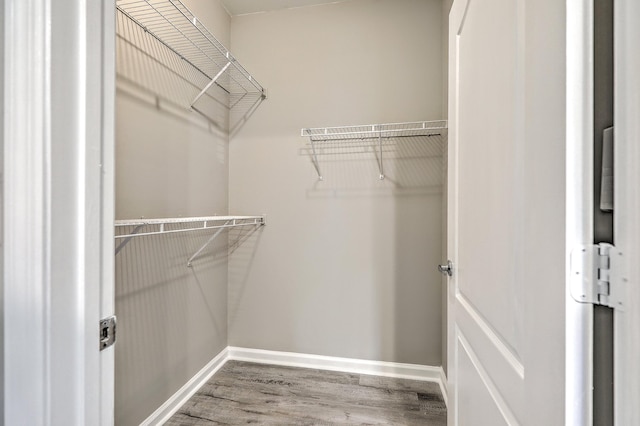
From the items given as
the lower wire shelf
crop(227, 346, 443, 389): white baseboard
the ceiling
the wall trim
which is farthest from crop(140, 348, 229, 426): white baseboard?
the ceiling

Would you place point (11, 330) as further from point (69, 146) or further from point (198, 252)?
point (198, 252)

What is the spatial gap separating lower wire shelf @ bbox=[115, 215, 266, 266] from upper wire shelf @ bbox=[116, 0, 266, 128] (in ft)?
2.26

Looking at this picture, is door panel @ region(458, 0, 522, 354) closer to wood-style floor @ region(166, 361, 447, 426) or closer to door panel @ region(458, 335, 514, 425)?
door panel @ region(458, 335, 514, 425)

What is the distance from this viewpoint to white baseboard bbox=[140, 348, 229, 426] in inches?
59.6

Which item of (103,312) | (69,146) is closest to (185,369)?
(103,312)

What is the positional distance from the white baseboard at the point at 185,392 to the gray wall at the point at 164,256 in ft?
0.12

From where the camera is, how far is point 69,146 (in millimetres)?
464

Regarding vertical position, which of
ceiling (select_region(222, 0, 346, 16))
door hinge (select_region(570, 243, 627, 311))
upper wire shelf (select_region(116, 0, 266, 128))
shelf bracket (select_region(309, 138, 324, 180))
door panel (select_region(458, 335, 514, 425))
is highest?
ceiling (select_region(222, 0, 346, 16))

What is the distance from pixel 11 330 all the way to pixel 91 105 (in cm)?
37

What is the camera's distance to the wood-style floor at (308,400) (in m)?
1.57

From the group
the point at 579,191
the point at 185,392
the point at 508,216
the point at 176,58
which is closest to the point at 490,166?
the point at 508,216

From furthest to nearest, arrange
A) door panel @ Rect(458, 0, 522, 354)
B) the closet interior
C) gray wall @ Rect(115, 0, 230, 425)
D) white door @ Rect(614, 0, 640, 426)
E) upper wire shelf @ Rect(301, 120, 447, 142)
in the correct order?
1. upper wire shelf @ Rect(301, 120, 447, 142)
2. the closet interior
3. gray wall @ Rect(115, 0, 230, 425)
4. door panel @ Rect(458, 0, 522, 354)
5. white door @ Rect(614, 0, 640, 426)

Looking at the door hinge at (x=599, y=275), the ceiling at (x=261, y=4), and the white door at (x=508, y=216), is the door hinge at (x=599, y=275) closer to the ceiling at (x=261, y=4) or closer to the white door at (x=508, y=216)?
the white door at (x=508, y=216)

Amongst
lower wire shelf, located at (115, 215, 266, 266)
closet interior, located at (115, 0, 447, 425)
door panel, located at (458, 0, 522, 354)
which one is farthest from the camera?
closet interior, located at (115, 0, 447, 425)
